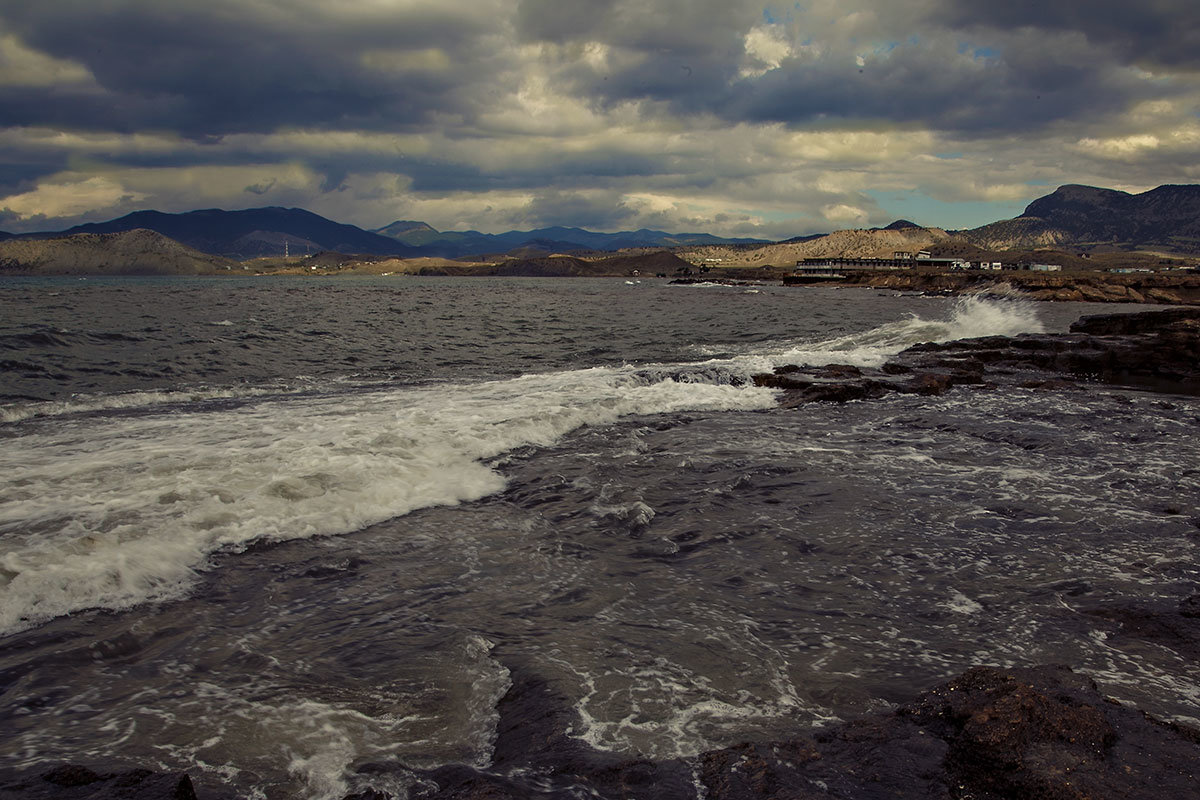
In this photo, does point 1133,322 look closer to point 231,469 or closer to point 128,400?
point 231,469

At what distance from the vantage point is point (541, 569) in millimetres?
7352

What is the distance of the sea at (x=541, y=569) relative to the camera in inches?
184


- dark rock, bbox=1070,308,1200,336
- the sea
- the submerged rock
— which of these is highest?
dark rock, bbox=1070,308,1200,336

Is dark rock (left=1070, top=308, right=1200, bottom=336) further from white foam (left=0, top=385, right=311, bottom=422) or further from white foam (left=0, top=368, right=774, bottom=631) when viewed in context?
white foam (left=0, top=385, right=311, bottom=422)

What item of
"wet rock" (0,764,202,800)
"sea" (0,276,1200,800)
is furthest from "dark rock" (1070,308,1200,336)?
"wet rock" (0,764,202,800)

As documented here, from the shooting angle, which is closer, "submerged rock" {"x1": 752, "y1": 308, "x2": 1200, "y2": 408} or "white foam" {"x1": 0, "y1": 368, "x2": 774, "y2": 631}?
"white foam" {"x1": 0, "y1": 368, "x2": 774, "y2": 631}

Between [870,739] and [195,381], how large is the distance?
2141 centimetres

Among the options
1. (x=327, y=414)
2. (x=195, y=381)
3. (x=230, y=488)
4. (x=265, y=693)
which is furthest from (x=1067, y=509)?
(x=195, y=381)

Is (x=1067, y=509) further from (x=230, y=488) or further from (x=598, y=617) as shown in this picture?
(x=230, y=488)

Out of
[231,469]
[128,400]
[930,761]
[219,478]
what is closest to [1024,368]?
[930,761]

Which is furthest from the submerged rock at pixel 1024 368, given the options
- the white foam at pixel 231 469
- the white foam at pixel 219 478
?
the white foam at pixel 219 478

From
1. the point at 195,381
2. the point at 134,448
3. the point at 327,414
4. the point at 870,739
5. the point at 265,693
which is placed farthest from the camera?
the point at 195,381

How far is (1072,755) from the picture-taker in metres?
3.73

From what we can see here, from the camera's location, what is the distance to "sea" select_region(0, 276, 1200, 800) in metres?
4.67
